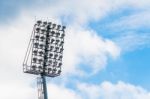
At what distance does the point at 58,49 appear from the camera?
111688 millimetres

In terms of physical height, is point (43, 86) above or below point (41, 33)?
below

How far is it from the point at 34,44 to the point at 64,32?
463cm

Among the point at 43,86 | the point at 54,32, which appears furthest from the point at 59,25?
the point at 43,86

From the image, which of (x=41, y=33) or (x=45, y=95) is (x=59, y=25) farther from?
(x=45, y=95)

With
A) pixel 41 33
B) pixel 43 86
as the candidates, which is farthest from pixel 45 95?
pixel 41 33

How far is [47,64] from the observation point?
363 feet

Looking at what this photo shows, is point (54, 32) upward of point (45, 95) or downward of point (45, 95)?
upward

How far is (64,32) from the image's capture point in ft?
368

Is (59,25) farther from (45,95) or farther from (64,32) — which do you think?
(45,95)

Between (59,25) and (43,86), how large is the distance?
27.3 feet

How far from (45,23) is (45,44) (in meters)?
2.61

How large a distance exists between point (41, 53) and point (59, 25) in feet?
14.2

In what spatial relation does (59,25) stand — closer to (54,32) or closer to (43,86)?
(54,32)

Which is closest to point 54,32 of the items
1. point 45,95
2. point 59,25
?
point 59,25
